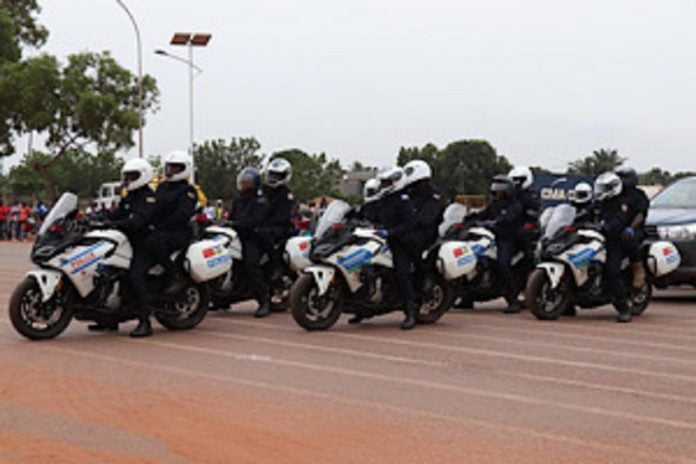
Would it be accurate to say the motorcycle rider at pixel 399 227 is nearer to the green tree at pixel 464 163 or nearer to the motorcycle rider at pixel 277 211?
the motorcycle rider at pixel 277 211

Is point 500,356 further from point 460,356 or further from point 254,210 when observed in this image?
point 254,210

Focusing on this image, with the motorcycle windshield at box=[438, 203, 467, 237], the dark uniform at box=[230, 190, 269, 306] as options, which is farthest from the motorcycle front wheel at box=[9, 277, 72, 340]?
the motorcycle windshield at box=[438, 203, 467, 237]

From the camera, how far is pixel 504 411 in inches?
294

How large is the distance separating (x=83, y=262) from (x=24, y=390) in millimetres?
2887

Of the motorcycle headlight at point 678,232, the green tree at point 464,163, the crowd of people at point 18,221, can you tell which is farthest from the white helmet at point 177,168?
the green tree at point 464,163

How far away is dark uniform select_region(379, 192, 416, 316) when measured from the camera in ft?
39.8

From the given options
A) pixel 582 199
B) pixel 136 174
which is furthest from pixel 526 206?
pixel 136 174

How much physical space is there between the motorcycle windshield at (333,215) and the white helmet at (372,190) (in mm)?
308

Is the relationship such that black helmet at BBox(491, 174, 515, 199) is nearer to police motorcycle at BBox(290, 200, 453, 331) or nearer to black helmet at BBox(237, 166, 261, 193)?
police motorcycle at BBox(290, 200, 453, 331)

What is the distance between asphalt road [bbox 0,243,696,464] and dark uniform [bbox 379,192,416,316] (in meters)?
0.47

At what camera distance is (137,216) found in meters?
11.1

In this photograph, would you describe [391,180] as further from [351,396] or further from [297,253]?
[351,396]

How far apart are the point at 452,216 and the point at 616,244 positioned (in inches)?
80.0

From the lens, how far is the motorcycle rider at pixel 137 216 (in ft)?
36.5
